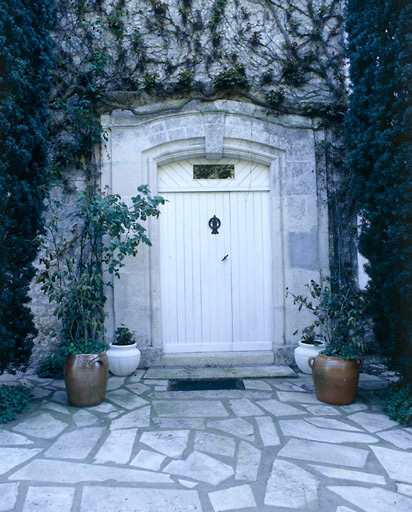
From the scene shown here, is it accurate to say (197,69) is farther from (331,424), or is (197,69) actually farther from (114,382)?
(331,424)

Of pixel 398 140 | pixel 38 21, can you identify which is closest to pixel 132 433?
pixel 398 140

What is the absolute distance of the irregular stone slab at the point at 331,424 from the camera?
3162mm

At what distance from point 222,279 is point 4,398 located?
2.66m

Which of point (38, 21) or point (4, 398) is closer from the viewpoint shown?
point (4, 398)

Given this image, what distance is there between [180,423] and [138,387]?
1.00 metres

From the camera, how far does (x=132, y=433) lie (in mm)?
3064

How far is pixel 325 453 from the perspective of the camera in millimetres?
2750

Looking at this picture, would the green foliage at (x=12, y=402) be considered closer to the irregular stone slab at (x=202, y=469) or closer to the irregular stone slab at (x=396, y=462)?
the irregular stone slab at (x=202, y=469)

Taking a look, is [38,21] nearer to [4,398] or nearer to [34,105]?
[34,105]

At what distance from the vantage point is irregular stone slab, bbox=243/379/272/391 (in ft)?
13.4

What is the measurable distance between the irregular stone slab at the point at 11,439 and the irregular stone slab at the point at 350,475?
2044 mm

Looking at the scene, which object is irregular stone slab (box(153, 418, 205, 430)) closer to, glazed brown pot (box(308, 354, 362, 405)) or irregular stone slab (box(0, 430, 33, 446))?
irregular stone slab (box(0, 430, 33, 446))

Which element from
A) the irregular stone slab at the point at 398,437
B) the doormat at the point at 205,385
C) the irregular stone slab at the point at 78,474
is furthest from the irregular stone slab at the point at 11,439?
the irregular stone slab at the point at 398,437

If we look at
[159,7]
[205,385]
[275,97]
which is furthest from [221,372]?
[159,7]
